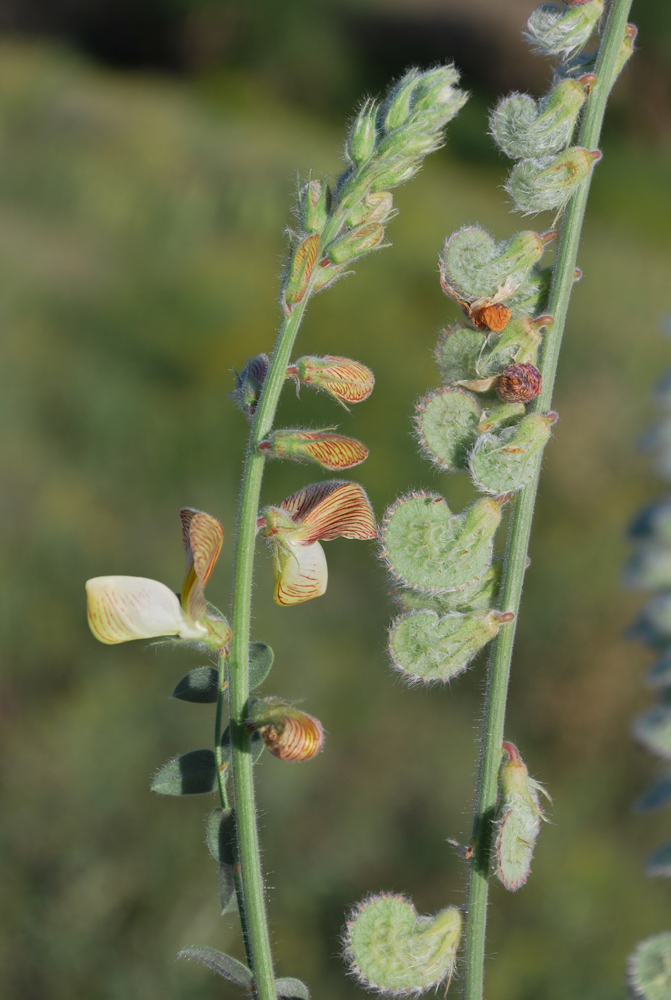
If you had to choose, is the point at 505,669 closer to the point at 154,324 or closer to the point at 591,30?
the point at 591,30

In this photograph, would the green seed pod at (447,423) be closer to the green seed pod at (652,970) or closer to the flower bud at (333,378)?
the flower bud at (333,378)

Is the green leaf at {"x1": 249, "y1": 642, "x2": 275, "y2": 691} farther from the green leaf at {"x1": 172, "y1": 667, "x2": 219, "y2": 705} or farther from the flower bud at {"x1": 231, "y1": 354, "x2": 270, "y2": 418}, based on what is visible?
the flower bud at {"x1": 231, "y1": 354, "x2": 270, "y2": 418}

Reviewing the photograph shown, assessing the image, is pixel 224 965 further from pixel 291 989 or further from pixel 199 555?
pixel 199 555

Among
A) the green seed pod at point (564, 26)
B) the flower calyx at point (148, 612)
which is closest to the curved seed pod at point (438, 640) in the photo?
the flower calyx at point (148, 612)

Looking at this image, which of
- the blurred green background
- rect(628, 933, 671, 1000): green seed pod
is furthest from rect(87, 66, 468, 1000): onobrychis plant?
the blurred green background

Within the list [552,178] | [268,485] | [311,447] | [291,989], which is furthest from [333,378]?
[268,485]

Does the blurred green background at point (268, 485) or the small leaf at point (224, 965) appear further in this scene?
Result: the blurred green background at point (268, 485)
